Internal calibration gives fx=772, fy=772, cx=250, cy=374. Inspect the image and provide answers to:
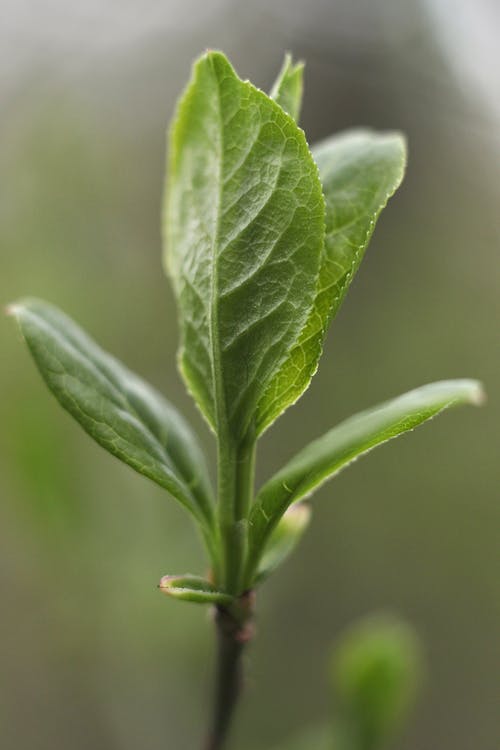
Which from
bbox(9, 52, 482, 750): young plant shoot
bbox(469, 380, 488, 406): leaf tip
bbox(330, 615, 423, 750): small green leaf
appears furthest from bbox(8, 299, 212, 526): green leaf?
bbox(330, 615, 423, 750): small green leaf

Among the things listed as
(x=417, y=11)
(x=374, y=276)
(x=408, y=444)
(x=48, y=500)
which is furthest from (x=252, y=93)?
(x=417, y=11)

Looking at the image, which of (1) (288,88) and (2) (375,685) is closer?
(1) (288,88)

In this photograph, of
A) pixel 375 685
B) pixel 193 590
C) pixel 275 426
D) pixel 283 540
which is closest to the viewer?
pixel 193 590

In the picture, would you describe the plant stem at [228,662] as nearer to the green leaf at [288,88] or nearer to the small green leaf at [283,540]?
the small green leaf at [283,540]

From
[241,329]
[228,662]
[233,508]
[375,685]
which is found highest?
[241,329]

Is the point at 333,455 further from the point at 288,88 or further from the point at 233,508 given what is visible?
the point at 288,88

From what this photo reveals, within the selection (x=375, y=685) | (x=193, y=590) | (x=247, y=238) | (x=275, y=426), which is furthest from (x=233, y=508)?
(x=275, y=426)
